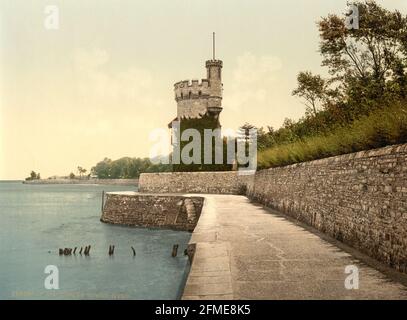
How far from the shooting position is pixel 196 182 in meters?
34.4

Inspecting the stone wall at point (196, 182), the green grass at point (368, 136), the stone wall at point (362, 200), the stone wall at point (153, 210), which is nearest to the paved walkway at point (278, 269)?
the stone wall at point (362, 200)

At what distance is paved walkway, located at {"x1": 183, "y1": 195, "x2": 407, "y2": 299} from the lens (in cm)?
517

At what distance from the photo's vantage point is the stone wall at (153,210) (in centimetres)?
2636

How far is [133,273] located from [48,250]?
9.36m

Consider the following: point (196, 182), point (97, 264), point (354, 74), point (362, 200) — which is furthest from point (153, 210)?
point (362, 200)

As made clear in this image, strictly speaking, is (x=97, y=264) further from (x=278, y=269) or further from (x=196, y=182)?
(x=196, y=182)

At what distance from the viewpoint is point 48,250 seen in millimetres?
24094

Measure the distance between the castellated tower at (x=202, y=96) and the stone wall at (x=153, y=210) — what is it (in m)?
15.4

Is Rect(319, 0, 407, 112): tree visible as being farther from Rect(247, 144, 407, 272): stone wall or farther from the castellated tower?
the castellated tower

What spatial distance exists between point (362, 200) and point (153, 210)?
22.3 m

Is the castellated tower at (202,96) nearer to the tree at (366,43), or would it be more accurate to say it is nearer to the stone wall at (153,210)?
the stone wall at (153,210)

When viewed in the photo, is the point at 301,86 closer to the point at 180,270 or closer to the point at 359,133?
the point at 180,270

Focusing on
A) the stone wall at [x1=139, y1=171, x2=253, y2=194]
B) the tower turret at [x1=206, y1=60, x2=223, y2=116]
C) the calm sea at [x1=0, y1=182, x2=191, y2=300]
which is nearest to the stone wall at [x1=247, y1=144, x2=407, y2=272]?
the calm sea at [x1=0, y1=182, x2=191, y2=300]

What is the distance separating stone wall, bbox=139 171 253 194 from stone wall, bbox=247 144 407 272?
59.9 feet
